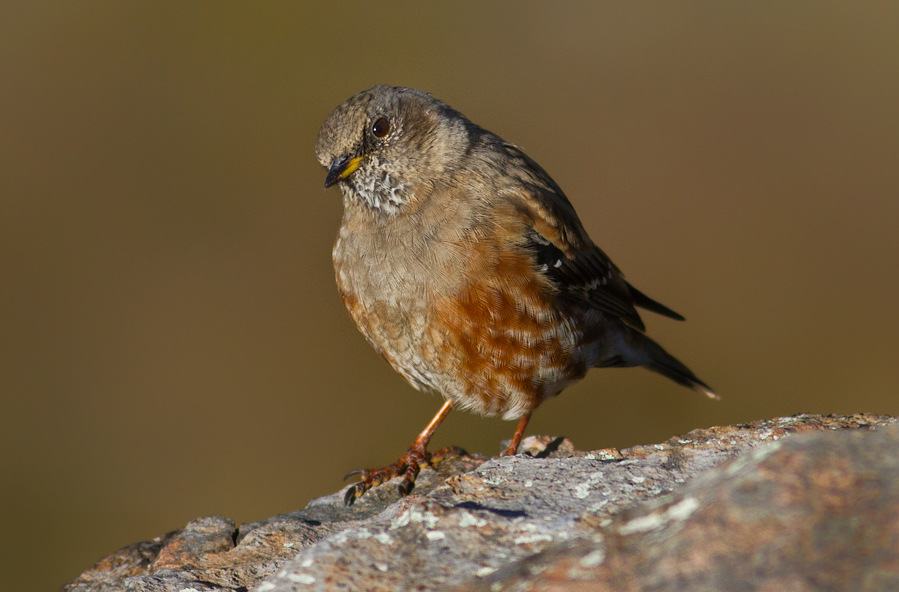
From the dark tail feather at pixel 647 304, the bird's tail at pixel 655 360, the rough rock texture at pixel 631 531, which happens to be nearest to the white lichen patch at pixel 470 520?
the rough rock texture at pixel 631 531

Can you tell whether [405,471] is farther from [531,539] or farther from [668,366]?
[531,539]

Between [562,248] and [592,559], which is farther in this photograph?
[562,248]

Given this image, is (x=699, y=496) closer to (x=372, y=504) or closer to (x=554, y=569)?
(x=554, y=569)

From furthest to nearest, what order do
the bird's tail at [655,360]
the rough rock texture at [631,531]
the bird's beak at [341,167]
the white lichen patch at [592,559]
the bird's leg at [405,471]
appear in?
the bird's tail at [655,360], the bird's beak at [341,167], the bird's leg at [405,471], the white lichen patch at [592,559], the rough rock texture at [631,531]

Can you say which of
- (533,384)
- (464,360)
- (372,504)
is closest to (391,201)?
(464,360)

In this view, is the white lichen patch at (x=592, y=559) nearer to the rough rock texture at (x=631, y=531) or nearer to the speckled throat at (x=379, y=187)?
the rough rock texture at (x=631, y=531)

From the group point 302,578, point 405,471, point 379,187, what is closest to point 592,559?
point 302,578
